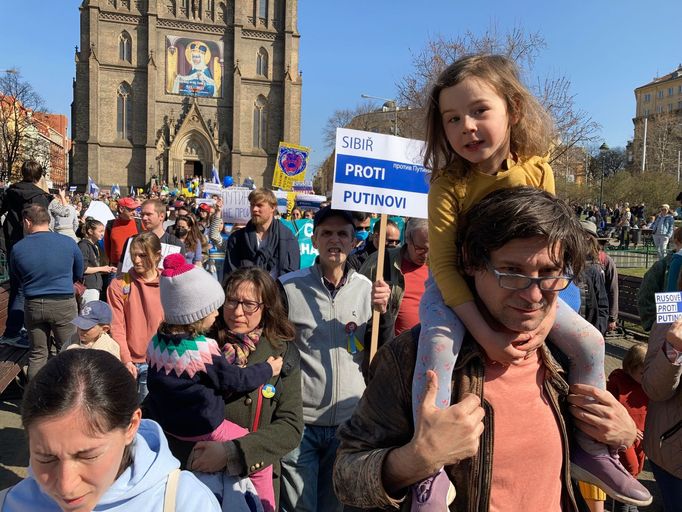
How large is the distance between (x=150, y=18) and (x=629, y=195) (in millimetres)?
41351

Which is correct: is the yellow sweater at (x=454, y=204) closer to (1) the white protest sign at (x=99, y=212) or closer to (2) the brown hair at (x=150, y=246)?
(2) the brown hair at (x=150, y=246)

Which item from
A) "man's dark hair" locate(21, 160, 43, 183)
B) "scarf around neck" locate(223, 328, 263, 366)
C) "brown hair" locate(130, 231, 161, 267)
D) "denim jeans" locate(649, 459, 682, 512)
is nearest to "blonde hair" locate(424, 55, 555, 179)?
"scarf around neck" locate(223, 328, 263, 366)

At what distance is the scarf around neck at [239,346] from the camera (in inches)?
112

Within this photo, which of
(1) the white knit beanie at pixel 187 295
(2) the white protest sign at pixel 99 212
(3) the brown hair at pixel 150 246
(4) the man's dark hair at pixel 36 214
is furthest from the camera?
(2) the white protest sign at pixel 99 212

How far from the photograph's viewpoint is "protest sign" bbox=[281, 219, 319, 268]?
8258mm

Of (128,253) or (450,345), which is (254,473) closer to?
(450,345)

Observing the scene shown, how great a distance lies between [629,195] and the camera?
123ft

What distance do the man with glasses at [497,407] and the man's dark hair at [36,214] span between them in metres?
5.12

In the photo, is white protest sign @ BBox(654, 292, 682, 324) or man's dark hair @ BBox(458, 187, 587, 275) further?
white protest sign @ BBox(654, 292, 682, 324)

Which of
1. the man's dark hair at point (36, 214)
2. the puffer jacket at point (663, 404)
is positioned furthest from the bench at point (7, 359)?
the puffer jacket at point (663, 404)

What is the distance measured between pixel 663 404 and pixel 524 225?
2145 millimetres

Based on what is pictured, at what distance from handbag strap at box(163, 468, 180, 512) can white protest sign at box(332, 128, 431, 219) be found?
2.77 m

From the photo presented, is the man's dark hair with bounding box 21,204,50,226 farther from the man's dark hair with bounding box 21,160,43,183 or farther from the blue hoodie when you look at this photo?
the blue hoodie

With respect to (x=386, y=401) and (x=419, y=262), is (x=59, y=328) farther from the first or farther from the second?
(x=386, y=401)
